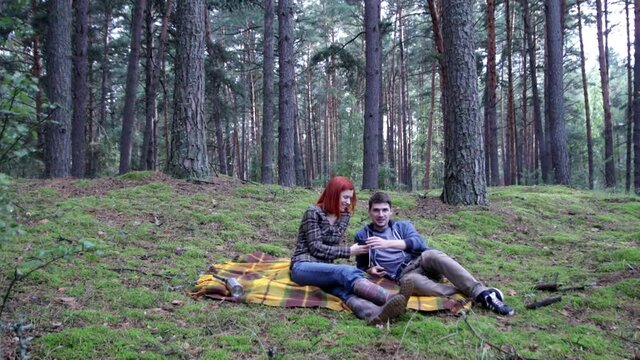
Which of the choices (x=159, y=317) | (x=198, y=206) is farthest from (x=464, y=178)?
(x=159, y=317)

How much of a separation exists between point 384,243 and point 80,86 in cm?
A: 1115

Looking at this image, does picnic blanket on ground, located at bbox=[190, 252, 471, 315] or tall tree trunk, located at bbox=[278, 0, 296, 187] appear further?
tall tree trunk, located at bbox=[278, 0, 296, 187]

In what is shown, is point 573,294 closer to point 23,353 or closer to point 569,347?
point 569,347

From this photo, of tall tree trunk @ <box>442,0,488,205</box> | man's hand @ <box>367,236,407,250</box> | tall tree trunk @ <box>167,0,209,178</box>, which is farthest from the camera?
tall tree trunk @ <box>167,0,209,178</box>

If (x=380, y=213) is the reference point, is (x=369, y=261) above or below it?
below

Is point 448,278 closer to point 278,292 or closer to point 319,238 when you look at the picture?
point 319,238

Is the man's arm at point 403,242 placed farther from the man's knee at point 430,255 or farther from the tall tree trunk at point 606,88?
the tall tree trunk at point 606,88

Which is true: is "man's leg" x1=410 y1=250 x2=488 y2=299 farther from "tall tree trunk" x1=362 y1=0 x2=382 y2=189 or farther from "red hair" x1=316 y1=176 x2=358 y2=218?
"tall tree trunk" x1=362 y1=0 x2=382 y2=189

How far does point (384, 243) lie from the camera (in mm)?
4562

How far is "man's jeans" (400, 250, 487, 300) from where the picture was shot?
4.20 metres

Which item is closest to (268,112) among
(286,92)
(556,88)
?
(286,92)

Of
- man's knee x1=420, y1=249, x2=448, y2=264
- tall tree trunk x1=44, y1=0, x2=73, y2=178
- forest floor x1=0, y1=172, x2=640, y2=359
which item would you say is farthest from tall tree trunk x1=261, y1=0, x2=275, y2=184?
man's knee x1=420, y1=249, x2=448, y2=264

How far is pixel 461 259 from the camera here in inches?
231

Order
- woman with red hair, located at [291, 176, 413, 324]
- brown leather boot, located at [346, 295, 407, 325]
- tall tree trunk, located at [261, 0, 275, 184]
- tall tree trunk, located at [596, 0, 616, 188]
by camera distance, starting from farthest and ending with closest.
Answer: tall tree trunk, located at [596, 0, 616, 188] < tall tree trunk, located at [261, 0, 275, 184] < woman with red hair, located at [291, 176, 413, 324] < brown leather boot, located at [346, 295, 407, 325]
